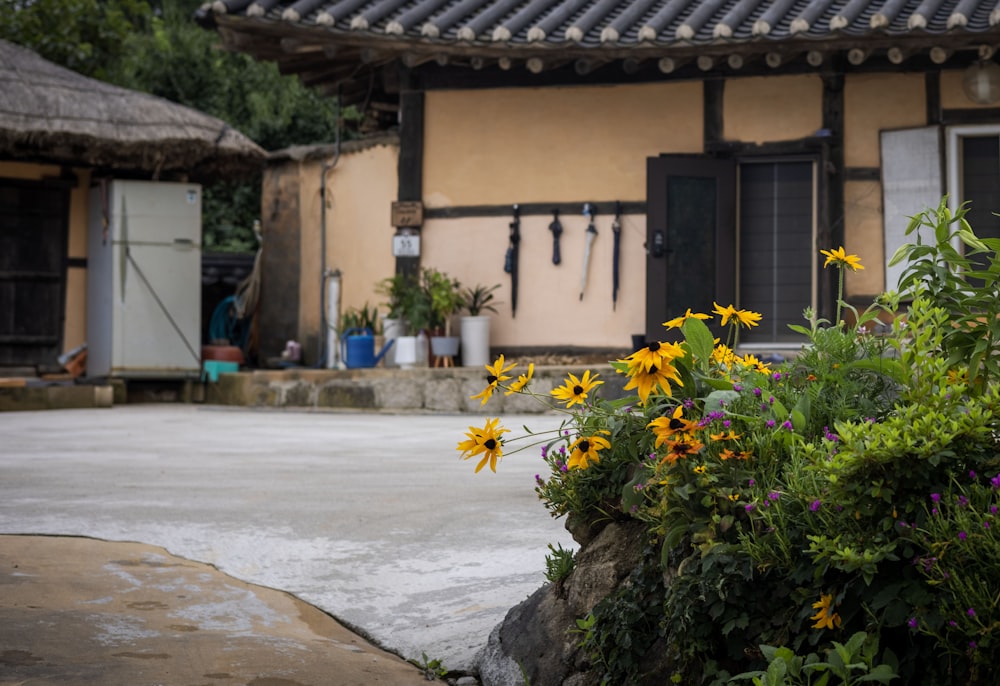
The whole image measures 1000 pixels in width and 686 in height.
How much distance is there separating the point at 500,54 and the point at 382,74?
1974 millimetres

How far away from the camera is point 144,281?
39.9 feet

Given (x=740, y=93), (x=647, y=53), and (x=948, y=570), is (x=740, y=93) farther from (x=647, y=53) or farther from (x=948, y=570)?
(x=948, y=570)

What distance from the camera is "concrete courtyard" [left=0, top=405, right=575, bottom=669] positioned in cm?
353

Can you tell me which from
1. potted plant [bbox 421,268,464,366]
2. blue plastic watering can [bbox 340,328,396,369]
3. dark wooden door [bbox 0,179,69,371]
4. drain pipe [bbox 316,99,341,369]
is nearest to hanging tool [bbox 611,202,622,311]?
potted plant [bbox 421,268,464,366]

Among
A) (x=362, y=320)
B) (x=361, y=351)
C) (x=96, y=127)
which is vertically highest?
(x=96, y=127)

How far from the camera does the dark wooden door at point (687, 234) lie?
1055 centimetres

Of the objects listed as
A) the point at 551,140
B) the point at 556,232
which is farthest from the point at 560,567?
the point at 551,140

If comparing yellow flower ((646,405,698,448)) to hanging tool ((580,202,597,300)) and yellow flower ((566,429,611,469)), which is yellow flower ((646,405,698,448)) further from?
hanging tool ((580,202,597,300))

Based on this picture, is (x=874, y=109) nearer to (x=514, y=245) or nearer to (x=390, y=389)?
(x=514, y=245)

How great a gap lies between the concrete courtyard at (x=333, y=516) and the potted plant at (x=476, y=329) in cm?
335

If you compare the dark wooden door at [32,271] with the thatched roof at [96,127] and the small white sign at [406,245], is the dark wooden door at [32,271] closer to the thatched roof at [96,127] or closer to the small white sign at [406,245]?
the thatched roof at [96,127]

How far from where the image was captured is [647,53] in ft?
32.3

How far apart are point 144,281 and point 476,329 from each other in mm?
3502

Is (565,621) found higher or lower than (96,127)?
lower
